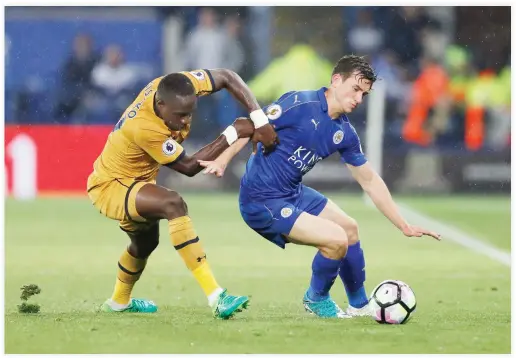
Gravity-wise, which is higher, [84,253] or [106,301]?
[106,301]

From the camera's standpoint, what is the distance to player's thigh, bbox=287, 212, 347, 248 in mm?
Result: 7531

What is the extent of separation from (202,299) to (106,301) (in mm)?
885

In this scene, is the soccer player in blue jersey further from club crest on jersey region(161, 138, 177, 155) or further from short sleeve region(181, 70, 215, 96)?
club crest on jersey region(161, 138, 177, 155)

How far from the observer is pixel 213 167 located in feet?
23.8

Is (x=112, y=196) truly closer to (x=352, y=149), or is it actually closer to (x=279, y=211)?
(x=279, y=211)

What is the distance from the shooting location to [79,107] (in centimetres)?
2031

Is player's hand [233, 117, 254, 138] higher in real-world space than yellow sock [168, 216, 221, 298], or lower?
higher

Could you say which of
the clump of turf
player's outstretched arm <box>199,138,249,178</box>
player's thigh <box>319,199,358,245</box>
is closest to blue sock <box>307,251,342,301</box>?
player's thigh <box>319,199,358,245</box>

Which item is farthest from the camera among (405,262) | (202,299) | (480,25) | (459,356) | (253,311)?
(480,25)

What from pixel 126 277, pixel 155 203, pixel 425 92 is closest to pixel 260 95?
pixel 425 92

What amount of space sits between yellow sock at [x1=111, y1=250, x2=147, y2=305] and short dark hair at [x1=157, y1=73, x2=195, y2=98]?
52.9 inches

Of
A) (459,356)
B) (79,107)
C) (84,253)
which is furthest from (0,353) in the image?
(79,107)

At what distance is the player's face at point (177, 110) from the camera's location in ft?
23.9

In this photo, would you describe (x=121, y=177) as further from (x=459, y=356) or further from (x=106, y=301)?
(x=459, y=356)
